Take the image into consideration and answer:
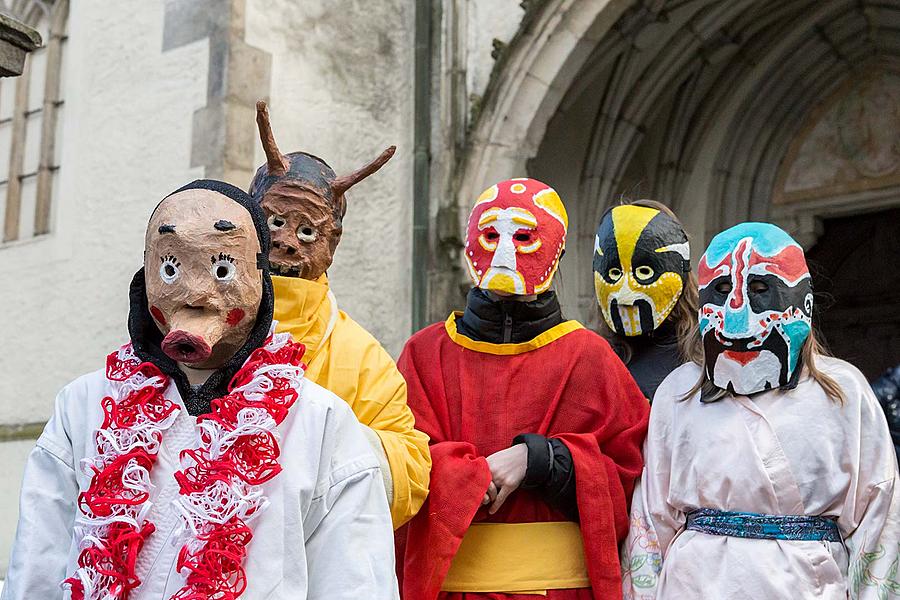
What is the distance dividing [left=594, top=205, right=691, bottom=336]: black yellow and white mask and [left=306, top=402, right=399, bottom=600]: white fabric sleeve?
1536 millimetres

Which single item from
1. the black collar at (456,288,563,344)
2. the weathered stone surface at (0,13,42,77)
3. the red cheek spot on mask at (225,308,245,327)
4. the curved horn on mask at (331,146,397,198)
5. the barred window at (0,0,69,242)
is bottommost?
the red cheek spot on mask at (225,308,245,327)

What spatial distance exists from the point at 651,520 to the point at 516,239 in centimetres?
82

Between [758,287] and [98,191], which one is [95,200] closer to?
[98,191]

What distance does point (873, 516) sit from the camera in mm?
2777

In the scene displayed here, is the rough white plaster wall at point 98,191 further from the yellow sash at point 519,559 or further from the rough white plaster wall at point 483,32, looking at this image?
the yellow sash at point 519,559

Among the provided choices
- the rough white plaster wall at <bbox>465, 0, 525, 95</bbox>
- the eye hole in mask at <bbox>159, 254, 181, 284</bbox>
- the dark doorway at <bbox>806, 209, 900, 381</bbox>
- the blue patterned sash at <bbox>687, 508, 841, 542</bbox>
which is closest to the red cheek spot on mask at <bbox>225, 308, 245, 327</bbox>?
the eye hole in mask at <bbox>159, 254, 181, 284</bbox>

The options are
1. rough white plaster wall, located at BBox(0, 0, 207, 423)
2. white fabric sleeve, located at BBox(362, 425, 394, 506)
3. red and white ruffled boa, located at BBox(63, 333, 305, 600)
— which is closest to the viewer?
red and white ruffled boa, located at BBox(63, 333, 305, 600)

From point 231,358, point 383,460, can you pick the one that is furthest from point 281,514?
point 383,460

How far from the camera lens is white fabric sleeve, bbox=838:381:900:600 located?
2.74 meters

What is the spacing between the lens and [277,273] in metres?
2.94

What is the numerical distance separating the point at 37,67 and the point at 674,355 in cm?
598

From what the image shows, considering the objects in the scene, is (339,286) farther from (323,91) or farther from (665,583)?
(665,583)

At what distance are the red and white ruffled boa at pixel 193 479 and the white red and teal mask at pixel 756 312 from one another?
3.96 ft

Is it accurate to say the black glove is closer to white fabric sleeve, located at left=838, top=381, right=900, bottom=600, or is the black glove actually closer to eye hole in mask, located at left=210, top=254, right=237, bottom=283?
white fabric sleeve, located at left=838, top=381, right=900, bottom=600
